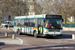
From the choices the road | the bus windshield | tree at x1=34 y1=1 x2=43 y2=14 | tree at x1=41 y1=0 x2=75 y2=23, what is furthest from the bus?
tree at x1=34 y1=1 x2=43 y2=14

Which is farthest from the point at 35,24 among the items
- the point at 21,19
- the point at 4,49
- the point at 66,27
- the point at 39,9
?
the point at 39,9

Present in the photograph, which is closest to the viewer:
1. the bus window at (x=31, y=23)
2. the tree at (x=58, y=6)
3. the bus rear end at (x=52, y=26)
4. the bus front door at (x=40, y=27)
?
the bus rear end at (x=52, y=26)

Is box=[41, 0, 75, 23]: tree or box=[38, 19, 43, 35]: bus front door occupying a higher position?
box=[41, 0, 75, 23]: tree

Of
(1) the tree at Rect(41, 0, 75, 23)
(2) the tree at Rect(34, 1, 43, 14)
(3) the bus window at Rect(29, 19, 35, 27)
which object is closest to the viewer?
(3) the bus window at Rect(29, 19, 35, 27)

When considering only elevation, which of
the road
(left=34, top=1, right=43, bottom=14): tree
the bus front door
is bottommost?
the road

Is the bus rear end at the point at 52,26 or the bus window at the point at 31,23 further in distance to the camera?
the bus window at the point at 31,23

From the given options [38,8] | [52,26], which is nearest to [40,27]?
[52,26]

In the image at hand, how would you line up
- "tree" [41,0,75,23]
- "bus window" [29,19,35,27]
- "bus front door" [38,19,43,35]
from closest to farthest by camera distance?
"bus front door" [38,19,43,35] < "bus window" [29,19,35,27] < "tree" [41,0,75,23]

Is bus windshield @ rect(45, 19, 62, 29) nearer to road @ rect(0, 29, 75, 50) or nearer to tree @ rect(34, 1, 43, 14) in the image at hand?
road @ rect(0, 29, 75, 50)

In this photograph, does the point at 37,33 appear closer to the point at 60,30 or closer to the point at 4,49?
the point at 60,30

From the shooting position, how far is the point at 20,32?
2588 cm

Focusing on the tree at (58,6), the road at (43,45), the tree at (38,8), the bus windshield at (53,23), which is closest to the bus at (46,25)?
the bus windshield at (53,23)

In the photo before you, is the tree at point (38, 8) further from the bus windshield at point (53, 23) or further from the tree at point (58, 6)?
the bus windshield at point (53, 23)

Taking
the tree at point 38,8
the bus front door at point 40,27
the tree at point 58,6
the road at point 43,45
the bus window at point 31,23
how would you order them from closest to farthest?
1. the road at point 43,45
2. the bus front door at point 40,27
3. the bus window at point 31,23
4. the tree at point 58,6
5. the tree at point 38,8
